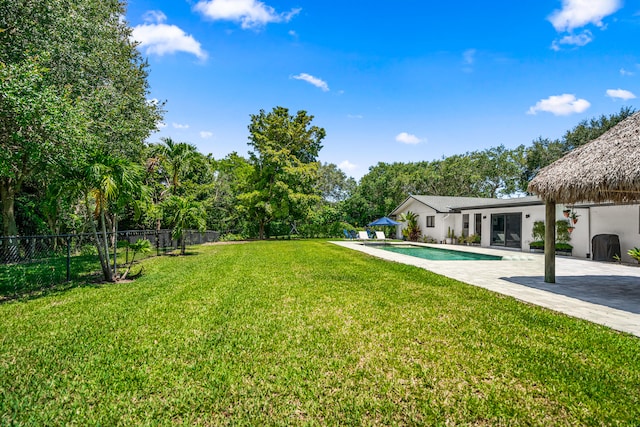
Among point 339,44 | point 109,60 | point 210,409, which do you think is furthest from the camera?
point 339,44

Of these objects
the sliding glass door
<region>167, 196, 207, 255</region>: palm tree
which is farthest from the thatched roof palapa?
<region>167, 196, 207, 255</region>: palm tree

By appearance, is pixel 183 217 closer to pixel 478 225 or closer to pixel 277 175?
pixel 277 175

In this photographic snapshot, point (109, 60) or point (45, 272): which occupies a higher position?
point (109, 60)

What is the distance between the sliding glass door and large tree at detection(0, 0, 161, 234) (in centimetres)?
1894

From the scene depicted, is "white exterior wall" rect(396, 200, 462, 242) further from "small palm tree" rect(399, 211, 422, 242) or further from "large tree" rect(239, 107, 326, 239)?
"large tree" rect(239, 107, 326, 239)

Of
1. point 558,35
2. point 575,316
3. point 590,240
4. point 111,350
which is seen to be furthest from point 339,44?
point 111,350

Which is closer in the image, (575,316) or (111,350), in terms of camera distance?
(111,350)

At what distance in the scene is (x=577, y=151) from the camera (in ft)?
25.4

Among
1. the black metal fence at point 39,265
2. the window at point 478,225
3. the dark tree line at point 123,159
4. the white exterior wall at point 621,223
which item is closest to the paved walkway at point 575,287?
the white exterior wall at point 621,223

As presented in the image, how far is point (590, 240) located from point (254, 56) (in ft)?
57.1

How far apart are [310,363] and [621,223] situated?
→ 573 inches

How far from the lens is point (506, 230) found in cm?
1845

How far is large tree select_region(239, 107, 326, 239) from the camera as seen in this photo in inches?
1051

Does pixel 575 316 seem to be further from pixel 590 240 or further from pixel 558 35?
pixel 558 35
